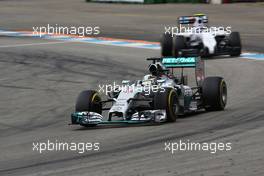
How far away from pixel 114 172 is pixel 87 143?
235 centimetres

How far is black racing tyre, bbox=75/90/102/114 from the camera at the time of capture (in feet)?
45.3

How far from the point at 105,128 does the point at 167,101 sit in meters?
1.13

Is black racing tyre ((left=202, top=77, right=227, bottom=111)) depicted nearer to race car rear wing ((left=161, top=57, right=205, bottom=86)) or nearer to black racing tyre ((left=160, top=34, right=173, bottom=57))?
race car rear wing ((left=161, top=57, right=205, bottom=86))

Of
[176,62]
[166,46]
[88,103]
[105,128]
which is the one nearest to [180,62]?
[176,62]

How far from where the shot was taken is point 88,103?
1382 centimetres

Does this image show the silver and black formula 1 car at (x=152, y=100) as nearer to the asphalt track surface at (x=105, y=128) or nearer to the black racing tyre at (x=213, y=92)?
the black racing tyre at (x=213, y=92)

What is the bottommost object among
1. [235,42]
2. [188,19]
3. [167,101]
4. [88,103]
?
[235,42]

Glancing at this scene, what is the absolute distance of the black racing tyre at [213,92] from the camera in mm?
14789

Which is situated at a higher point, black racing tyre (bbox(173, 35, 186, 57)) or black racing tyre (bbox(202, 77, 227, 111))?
black racing tyre (bbox(202, 77, 227, 111))

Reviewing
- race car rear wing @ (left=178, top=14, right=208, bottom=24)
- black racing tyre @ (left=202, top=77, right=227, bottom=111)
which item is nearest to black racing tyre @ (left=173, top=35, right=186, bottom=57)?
race car rear wing @ (left=178, top=14, right=208, bottom=24)

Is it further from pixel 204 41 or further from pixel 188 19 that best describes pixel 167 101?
pixel 204 41

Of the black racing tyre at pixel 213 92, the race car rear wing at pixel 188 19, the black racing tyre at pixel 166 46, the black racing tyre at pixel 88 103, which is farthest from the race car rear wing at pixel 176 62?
the black racing tyre at pixel 166 46

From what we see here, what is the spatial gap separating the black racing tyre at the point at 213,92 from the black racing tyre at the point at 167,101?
1372 millimetres

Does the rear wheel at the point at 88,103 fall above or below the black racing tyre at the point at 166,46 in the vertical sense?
above
